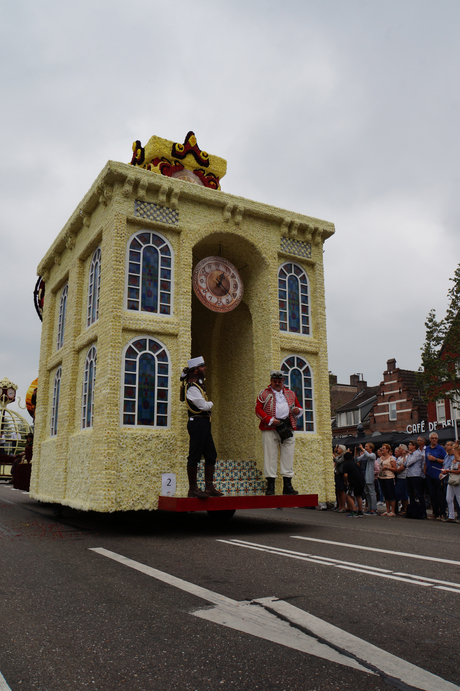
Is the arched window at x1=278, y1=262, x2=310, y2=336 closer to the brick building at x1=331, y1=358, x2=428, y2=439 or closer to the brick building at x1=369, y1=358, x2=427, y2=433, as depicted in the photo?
the brick building at x1=331, y1=358, x2=428, y2=439

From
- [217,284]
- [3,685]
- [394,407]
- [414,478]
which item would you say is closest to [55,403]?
[217,284]

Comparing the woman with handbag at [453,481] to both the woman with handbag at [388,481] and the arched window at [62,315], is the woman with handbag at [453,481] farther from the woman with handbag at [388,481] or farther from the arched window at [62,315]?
the arched window at [62,315]

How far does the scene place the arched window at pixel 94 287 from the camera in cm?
1085

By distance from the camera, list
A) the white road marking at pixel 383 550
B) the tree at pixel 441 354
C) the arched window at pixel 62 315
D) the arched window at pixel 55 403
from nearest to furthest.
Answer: the white road marking at pixel 383 550
the arched window at pixel 55 403
the arched window at pixel 62 315
the tree at pixel 441 354

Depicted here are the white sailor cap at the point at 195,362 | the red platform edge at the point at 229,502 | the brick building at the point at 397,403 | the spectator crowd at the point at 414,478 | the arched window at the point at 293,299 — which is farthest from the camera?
the brick building at the point at 397,403

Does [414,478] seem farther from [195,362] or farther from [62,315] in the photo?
[62,315]

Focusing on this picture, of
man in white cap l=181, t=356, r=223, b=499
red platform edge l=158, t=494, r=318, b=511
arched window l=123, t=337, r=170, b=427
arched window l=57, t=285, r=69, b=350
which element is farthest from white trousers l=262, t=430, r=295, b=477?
arched window l=57, t=285, r=69, b=350

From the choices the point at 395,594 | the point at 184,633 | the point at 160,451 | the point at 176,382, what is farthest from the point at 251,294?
the point at 184,633

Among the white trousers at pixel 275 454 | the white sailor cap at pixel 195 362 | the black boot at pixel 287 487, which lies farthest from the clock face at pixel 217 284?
the black boot at pixel 287 487

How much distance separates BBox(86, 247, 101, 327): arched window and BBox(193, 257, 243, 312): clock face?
191cm

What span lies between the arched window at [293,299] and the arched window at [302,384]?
690mm

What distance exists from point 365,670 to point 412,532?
701 cm

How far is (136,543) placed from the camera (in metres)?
7.86

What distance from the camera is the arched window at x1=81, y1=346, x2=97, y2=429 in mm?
10447
